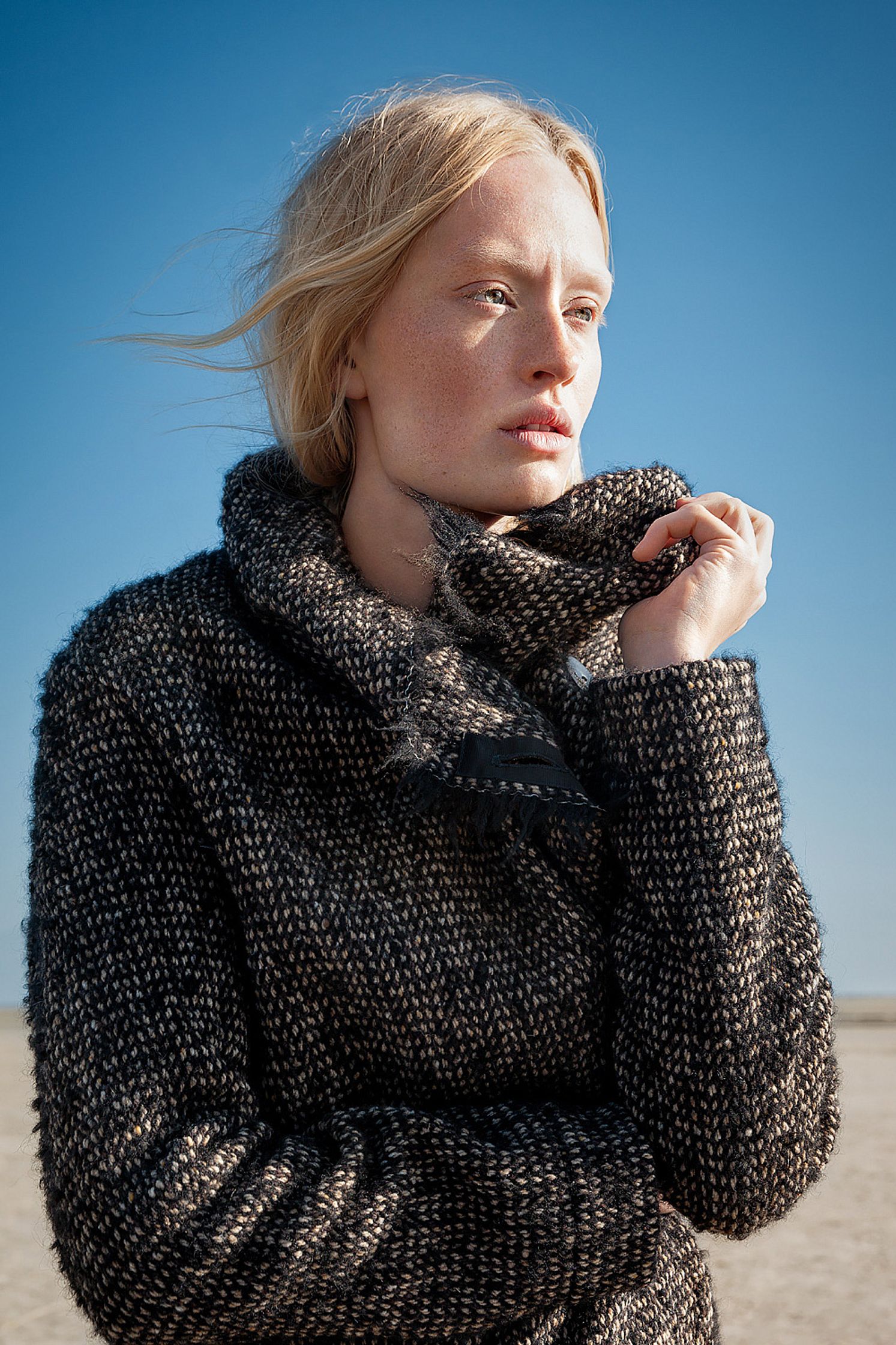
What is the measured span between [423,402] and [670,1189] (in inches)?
54.1

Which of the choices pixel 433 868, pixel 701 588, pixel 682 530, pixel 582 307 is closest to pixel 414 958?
pixel 433 868

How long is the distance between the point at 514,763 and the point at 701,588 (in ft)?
1.55

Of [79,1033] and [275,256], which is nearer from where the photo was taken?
[79,1033]

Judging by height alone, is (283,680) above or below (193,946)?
above

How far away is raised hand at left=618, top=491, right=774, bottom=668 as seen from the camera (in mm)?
1891

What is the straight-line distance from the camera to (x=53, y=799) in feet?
5.94

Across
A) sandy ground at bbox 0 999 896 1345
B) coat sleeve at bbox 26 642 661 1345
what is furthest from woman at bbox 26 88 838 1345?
sandy ground at bbox 0 999 896 1345

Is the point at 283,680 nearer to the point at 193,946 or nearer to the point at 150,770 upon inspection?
the point at 150,770

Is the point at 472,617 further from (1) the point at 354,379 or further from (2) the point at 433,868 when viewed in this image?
(1) the point at 354,379

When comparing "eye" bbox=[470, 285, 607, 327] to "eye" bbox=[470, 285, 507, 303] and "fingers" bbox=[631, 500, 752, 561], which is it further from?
"fingers" bbox=[631, 500, 752, 561]

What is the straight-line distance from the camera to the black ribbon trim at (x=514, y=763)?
172cm

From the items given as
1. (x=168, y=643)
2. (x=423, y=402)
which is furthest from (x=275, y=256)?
(x=168, y=643)

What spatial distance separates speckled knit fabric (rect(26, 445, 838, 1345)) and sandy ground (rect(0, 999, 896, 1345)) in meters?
4.87

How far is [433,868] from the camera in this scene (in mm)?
1846
